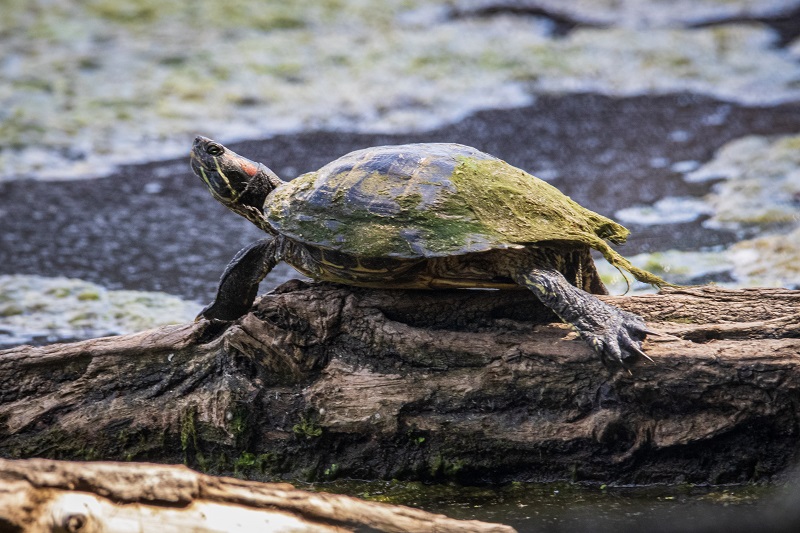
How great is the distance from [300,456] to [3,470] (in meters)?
0.98

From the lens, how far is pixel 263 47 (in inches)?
290

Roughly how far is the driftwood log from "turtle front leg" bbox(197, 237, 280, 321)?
101 mm

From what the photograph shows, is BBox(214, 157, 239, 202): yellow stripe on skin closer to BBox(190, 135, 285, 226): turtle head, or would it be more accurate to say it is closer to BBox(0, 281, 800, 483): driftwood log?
BBox(190, 135, 285, 226): turtle head

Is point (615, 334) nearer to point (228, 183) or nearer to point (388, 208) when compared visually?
point (388, 208)

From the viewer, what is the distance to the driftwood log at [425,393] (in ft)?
7.07

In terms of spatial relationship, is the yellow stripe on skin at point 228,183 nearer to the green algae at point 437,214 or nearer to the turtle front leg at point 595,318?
the green algae at point 437,214

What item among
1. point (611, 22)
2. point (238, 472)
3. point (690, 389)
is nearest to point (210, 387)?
point (238, 472)

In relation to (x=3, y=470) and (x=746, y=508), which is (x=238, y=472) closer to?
(x=3, y=470)

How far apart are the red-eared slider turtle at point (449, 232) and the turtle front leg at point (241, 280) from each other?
14mm

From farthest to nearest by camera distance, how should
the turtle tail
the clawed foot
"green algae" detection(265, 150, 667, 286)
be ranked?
the turtle tail, "green algae" detection(265, 150, 667, 286), the clawed foot

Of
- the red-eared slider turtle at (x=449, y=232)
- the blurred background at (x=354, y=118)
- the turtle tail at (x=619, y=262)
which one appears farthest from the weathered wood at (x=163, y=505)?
the blurred background at (x=354, y=118)

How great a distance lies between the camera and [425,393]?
231cm

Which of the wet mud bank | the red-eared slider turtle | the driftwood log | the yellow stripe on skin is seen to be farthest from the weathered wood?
the wet mud bank

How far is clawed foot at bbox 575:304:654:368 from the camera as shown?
7.04ft
